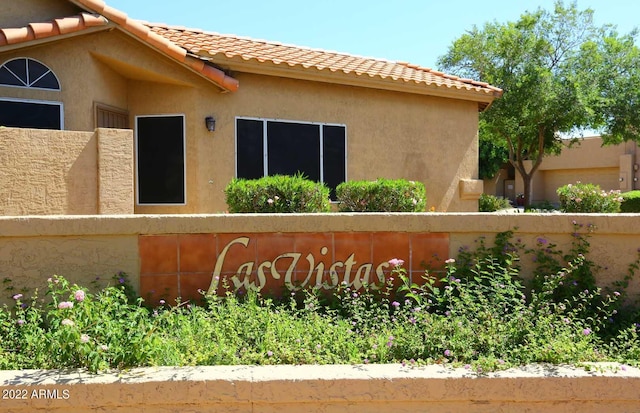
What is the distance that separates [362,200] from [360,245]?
1857 mm

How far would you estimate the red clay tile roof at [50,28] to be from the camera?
24.2ft

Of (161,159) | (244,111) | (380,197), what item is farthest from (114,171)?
(380,197)

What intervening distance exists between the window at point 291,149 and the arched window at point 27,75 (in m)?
2.89

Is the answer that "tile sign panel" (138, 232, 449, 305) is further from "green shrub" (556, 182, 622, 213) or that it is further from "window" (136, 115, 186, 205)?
"green shrub" (556, 182, 622, 213)

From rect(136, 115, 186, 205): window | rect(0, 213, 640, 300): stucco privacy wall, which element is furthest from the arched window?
rect(0, 213, 640, 300): stucco privacy wall

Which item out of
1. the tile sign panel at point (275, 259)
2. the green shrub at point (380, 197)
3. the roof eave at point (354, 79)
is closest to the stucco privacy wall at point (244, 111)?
the roof eave at point (354, 79)

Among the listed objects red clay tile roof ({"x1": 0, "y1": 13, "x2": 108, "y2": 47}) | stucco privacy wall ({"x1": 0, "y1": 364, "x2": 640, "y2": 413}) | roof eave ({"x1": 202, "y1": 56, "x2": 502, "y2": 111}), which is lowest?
stucco privacy wall ({"x1": 0, "y1": 364, "x2": 640, "y2": 413})

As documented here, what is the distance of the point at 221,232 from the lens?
512 cm

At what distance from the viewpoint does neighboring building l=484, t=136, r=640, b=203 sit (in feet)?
116

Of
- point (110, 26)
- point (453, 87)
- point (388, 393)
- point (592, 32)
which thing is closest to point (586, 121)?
point (592, 32)

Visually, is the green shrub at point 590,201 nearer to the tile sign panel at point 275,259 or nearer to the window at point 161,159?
the tile sign panel at point 275,259

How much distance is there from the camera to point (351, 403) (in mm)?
3623

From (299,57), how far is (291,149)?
1.86 meters

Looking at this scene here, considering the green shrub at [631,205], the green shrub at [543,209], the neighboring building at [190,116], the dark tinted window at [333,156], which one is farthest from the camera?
the green shrub at [631,205]
